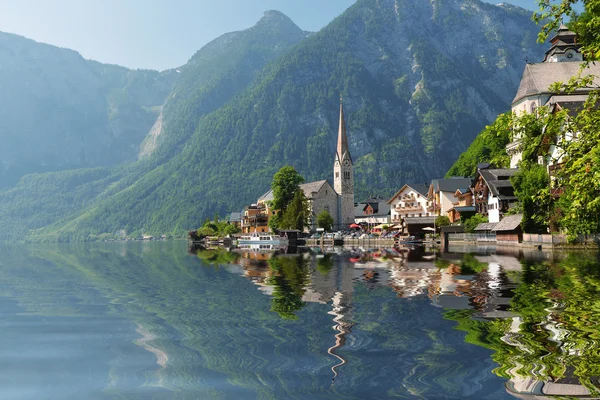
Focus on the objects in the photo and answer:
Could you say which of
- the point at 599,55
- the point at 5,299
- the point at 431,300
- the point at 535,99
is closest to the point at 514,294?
the point at 431,300

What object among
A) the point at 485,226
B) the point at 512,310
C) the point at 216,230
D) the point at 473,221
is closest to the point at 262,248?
the point at 485,226

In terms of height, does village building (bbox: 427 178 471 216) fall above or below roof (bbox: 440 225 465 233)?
above

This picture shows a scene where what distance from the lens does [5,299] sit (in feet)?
72.7

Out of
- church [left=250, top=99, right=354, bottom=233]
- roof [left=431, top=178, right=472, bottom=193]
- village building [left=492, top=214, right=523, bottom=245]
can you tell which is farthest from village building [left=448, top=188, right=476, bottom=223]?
church [left=250, top=99, right=354, bottom=233]

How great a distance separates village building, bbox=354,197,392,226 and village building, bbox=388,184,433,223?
5.48 meters

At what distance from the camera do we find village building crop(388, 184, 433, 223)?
420 feet

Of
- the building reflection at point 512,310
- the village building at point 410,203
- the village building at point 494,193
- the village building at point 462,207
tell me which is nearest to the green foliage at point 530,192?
the village building at point 494,193

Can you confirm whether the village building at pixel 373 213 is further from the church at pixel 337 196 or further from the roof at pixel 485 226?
the roof at pixel 485 226

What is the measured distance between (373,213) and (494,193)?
7140 cm

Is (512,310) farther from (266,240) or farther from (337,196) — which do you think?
(337,196)

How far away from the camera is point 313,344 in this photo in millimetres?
11039

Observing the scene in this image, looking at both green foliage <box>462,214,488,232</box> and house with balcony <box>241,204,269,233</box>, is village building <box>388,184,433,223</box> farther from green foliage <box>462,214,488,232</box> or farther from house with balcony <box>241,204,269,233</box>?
green foliage <box>462,214,488,232</box>

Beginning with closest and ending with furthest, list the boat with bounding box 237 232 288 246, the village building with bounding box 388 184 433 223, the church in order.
Answer: 1. the boat with bounding box 237 232 288 246
2. the village building with bounding box 388 184 433 223
3. the church

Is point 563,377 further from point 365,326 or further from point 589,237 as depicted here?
point 589,237
